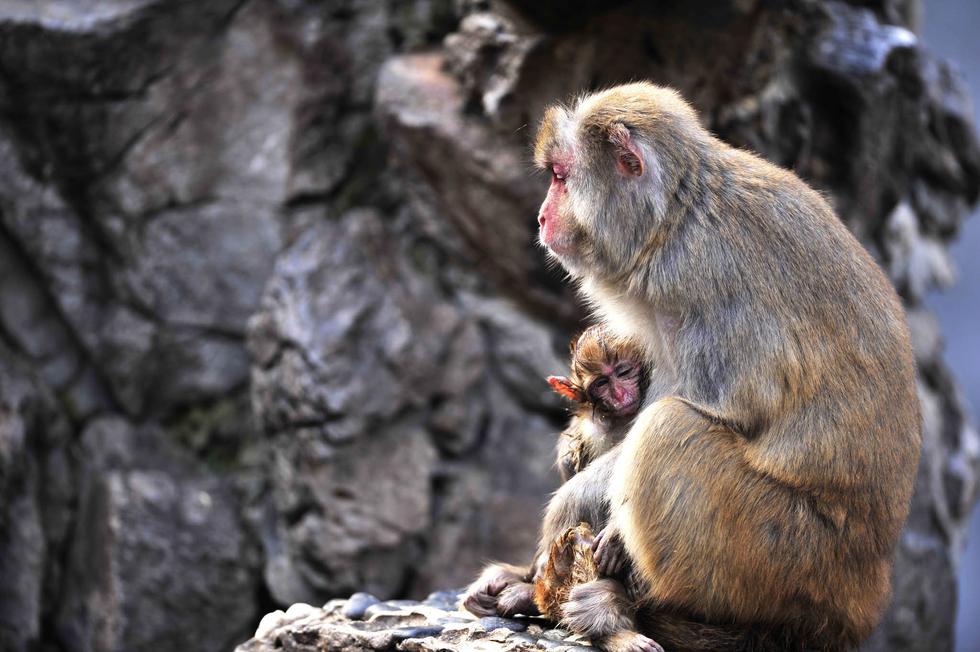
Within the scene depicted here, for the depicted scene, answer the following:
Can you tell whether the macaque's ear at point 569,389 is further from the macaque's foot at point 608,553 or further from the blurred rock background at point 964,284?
the blurred rock background at point 964,284

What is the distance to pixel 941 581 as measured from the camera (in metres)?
6.52

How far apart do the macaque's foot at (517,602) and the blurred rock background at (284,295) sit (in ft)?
8.33

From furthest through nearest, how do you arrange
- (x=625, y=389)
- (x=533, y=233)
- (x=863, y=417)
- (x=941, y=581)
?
(x=941, y=581)
(x=533, y=233)
(x=625, y=389)
(x=863, y=417)

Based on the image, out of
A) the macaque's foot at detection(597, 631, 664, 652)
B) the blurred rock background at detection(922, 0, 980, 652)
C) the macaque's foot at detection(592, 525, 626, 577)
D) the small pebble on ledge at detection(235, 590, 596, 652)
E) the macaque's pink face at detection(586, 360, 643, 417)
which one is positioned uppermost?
the macaque's pink face at detection(586, 360, 643, 417)

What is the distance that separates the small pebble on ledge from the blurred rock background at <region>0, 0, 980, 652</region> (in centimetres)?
205

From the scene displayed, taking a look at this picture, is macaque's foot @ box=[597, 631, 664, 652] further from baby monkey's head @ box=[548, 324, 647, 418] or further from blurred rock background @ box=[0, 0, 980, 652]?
blurred rock background @ box=[0, 0, 980, 652]

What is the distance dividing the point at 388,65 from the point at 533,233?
127 cm

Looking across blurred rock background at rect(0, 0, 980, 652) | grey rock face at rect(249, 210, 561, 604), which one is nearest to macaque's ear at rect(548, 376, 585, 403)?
blurred rock background at rect(0, 0, 980, 652)

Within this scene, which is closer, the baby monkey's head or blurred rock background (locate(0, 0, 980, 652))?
the baby monkey's head

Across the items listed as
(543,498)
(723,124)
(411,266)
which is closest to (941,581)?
(543,498)

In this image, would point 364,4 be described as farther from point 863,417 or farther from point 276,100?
point 863,417

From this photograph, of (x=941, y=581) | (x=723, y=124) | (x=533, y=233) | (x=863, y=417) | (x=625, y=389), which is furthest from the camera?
(x=941, y=581)

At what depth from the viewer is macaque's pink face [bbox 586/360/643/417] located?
10.8ft

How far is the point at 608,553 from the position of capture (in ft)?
10.1
